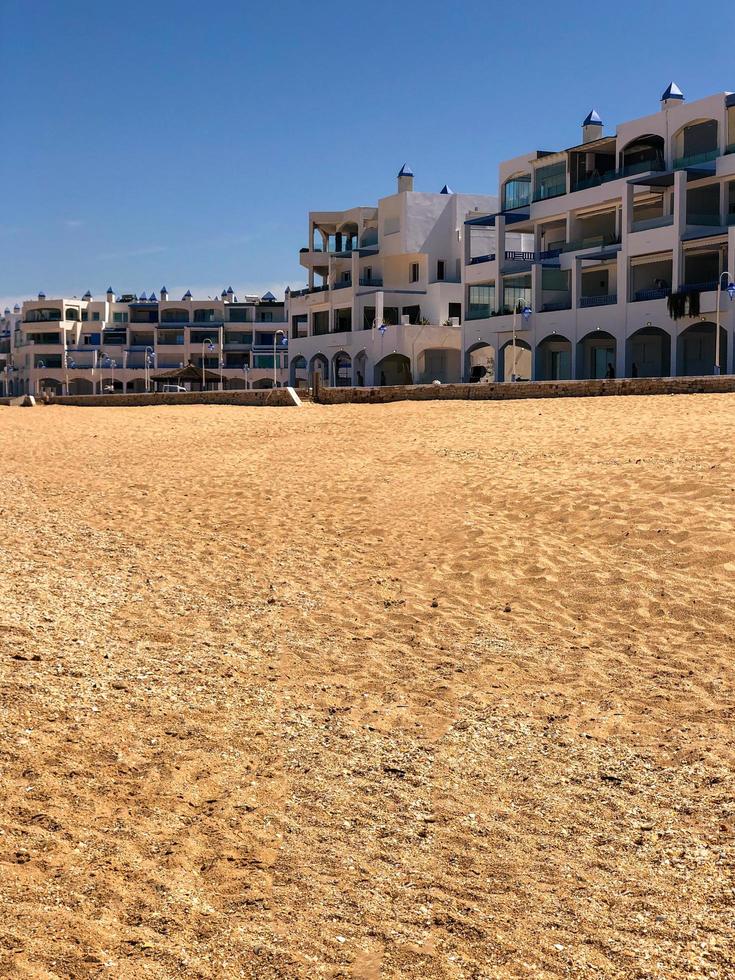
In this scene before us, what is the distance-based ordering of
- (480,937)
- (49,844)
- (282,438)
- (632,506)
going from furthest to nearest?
(282,438)
(632,506)
(49,844)
(480,937)

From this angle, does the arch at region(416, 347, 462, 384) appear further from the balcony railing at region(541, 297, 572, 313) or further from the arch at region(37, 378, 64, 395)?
the arch at region(37, 378, 64, 395)

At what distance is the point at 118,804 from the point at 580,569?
777cm

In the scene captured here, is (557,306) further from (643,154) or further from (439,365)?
(439,365)

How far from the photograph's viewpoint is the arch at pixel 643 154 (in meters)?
47.0

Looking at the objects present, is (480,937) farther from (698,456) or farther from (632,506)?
(698,456)

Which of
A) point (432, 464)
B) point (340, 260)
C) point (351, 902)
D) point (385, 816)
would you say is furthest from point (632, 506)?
point (340, 260)

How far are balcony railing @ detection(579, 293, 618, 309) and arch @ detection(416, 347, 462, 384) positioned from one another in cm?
1487

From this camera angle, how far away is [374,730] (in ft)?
26.2

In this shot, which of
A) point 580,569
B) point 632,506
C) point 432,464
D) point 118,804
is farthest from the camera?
point 432,464

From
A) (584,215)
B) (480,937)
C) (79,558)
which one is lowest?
(480,937)

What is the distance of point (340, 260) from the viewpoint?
72.7 m

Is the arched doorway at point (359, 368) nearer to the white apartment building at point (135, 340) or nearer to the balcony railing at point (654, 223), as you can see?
the balcony railing at point (654, 223)

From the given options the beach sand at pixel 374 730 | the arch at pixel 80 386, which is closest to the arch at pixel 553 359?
the beach sand at pixel 374 730

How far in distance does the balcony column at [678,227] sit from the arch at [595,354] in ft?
18.1
